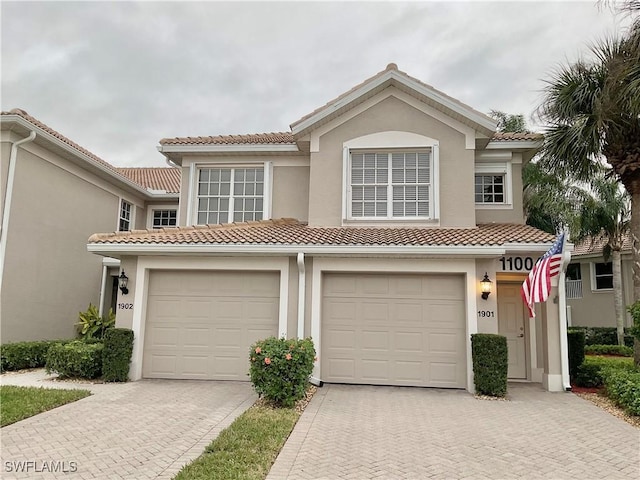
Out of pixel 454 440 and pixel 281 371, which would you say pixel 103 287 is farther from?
pixel 454 440

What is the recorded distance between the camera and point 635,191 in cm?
1071

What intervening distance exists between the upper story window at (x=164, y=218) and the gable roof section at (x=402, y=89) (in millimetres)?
9796

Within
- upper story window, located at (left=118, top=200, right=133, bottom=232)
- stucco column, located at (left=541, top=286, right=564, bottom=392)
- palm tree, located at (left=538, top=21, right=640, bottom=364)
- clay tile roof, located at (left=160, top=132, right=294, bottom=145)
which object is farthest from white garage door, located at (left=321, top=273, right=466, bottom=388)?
upper story window, located at (left=118, top=200, right=133, bottom=232)

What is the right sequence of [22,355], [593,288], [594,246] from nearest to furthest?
[22,355] < [594,246] < [593,288]

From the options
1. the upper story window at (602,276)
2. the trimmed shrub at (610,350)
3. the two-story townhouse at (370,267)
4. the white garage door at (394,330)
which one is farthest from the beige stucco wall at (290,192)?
the upper story window at (602,276)

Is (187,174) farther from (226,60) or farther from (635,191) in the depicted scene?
(635,191)

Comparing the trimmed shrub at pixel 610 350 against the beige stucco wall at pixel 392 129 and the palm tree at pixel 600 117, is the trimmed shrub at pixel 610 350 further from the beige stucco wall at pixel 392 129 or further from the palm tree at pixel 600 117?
the beige stucco wall at pixel 392 129

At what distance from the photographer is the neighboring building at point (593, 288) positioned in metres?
20.9

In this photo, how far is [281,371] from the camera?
26.5 feet

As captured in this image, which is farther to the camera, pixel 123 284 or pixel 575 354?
pixel 575 354

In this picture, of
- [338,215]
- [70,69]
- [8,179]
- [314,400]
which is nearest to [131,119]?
[70,69]

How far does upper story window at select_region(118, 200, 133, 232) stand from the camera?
1800 cm

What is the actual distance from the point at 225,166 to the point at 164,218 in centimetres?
728

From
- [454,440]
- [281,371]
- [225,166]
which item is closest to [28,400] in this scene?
[281,371]
